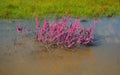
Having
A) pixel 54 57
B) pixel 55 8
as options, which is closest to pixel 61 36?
pixel 54 57

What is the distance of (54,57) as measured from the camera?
722cm

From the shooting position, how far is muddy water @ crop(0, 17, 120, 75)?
21.5 feet

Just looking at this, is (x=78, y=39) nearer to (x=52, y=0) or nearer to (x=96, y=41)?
(x=96, y=41)

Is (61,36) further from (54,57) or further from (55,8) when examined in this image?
(55,8)

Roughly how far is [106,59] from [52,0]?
617cm

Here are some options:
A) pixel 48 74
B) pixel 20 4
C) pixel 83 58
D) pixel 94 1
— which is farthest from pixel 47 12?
pixel 48 74

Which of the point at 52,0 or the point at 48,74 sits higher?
the point at 52,0

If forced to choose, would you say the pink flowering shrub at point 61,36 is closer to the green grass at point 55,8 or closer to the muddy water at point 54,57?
the muddy water at point 54,57

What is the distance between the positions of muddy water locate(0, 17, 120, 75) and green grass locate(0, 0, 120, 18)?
2.14 m

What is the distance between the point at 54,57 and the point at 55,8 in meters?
4.99

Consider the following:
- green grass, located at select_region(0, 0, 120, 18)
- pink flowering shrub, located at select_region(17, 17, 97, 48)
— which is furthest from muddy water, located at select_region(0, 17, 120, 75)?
green grass, located at select_region(0, 0, 120, 18)

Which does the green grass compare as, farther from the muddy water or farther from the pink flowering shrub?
the pink flowering shrub

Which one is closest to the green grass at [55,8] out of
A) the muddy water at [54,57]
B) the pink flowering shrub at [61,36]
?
the muddy water at [54,57]

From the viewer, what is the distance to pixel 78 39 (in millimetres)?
7891
